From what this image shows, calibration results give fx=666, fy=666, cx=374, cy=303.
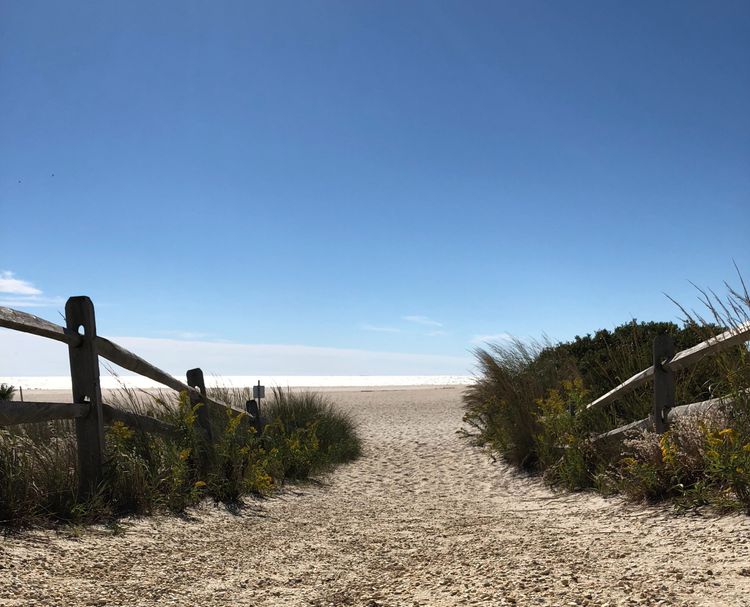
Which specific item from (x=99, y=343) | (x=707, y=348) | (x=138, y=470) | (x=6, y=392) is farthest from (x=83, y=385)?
(x=6, y=392)

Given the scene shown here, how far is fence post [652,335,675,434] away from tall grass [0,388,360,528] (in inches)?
152

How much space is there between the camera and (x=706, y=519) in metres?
4.28

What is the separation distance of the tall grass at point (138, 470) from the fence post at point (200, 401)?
0.38 ft

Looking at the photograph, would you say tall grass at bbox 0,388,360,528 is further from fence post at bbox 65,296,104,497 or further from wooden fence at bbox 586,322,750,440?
wooden fence at bbox 586,322,750,440

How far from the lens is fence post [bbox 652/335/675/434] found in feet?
20.2

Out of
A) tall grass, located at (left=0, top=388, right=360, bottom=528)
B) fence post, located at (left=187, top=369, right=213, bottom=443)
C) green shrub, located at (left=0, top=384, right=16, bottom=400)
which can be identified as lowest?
tall grass, located at (left=0, top=388, right=360, bottom=528)

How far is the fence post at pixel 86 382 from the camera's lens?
201 inches

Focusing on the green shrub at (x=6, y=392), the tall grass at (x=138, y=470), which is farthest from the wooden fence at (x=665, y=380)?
the green shrub at (x=6, y=392)

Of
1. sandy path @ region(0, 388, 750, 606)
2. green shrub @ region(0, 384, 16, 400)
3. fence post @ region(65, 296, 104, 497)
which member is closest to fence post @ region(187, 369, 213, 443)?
sandy path @ region(0, 388, 750, 606)

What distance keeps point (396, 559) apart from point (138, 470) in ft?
7.47

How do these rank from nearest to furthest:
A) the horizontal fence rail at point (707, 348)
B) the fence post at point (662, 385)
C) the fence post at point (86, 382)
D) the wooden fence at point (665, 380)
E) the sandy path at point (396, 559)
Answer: the sandy path at point (396, 559), the horizontal fence rail at point (707, 348), the fence post at point (86, 382), the wooden fence at point (665, 380), the fence post at point (662, 385)

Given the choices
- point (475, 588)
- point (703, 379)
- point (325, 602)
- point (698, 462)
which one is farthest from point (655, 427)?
point (325, 602)

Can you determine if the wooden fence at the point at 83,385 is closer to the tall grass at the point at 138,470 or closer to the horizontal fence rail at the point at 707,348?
the tall grass at the point at 138,470

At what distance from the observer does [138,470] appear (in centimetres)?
523
